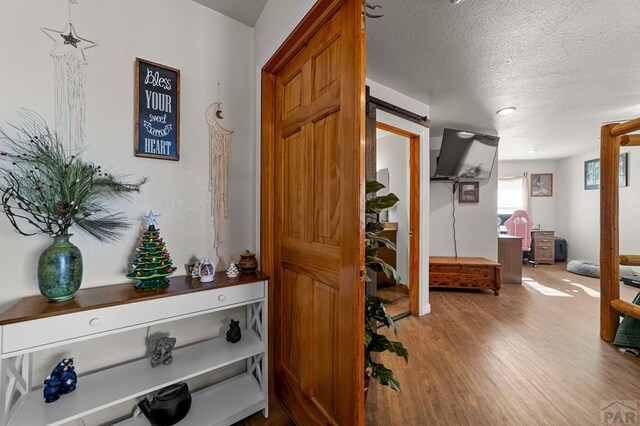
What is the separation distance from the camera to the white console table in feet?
3.19

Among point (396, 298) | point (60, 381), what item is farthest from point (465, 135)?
point (60, 381)

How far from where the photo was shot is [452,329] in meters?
2.62

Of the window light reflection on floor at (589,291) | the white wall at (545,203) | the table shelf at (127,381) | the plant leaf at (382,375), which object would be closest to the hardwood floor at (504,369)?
the plant leaf at (382,375)

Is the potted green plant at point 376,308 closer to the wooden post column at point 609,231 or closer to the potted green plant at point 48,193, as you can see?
the potted green plant at point 48,193

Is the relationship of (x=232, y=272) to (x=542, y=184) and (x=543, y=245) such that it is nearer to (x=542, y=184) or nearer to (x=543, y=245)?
(x=543, y=245)

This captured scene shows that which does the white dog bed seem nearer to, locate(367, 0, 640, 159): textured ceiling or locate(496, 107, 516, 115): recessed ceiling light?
locate(367, 0, 640, 159): textured ceiling

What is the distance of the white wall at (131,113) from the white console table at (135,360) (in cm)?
12

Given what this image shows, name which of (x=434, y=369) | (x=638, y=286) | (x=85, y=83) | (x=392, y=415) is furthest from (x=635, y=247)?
(x=85, y=83)

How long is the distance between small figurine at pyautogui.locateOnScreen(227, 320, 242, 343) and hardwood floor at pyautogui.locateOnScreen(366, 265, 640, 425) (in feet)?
3.08

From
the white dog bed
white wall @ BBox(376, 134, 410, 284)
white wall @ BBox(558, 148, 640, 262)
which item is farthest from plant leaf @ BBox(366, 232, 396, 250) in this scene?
white wall @ BBox(558, 148, 640, 262)

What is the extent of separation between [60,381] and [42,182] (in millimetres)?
881

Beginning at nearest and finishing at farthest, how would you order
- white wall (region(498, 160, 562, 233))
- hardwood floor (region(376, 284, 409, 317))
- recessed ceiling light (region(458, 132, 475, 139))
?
hardwood floor (region(376, 284, 409, 317)), recessed ceiling light (region(458, 132, 475, 139)), white wall (region(498, 160, 562, 233))

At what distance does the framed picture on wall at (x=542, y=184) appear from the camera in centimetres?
623

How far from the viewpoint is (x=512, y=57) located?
6.70 ft
